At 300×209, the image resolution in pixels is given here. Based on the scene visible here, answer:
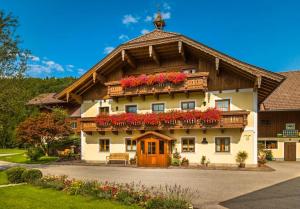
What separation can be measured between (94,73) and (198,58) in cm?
930

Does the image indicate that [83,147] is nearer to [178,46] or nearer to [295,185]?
[178,46]

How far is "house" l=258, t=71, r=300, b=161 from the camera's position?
27391 millimetres

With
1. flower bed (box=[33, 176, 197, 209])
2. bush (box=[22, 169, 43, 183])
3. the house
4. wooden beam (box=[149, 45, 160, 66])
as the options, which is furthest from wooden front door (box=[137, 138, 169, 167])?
the house

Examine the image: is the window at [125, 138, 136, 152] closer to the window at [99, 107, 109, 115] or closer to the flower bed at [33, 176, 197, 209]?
the window at [99, 107, 109, 115]

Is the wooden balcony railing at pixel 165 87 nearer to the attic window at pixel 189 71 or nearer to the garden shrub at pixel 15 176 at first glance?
the attic window at pixel 189 71

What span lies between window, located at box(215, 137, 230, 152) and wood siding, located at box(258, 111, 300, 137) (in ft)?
29.3

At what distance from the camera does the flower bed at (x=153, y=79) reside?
2248cm

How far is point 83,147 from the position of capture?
2714cm

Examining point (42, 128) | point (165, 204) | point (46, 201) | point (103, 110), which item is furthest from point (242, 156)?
point (42, 128)

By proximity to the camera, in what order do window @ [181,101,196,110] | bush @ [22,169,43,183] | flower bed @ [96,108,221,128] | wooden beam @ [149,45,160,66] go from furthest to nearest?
window @ [181,101,196,110]
wooden beam @ [149,45,160,66]
flower bed @ [96,108,221,128]
bush @ [22,169,43,183]

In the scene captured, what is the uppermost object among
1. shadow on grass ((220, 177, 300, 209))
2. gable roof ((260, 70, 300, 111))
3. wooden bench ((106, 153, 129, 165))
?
gable roof ((260, 70, 300, 111))

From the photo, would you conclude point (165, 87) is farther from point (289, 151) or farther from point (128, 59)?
point (289, 151)

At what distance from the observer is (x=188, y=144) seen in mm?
23219

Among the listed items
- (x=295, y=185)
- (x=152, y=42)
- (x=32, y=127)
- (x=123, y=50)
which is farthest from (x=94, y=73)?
(x=295, y=185)
